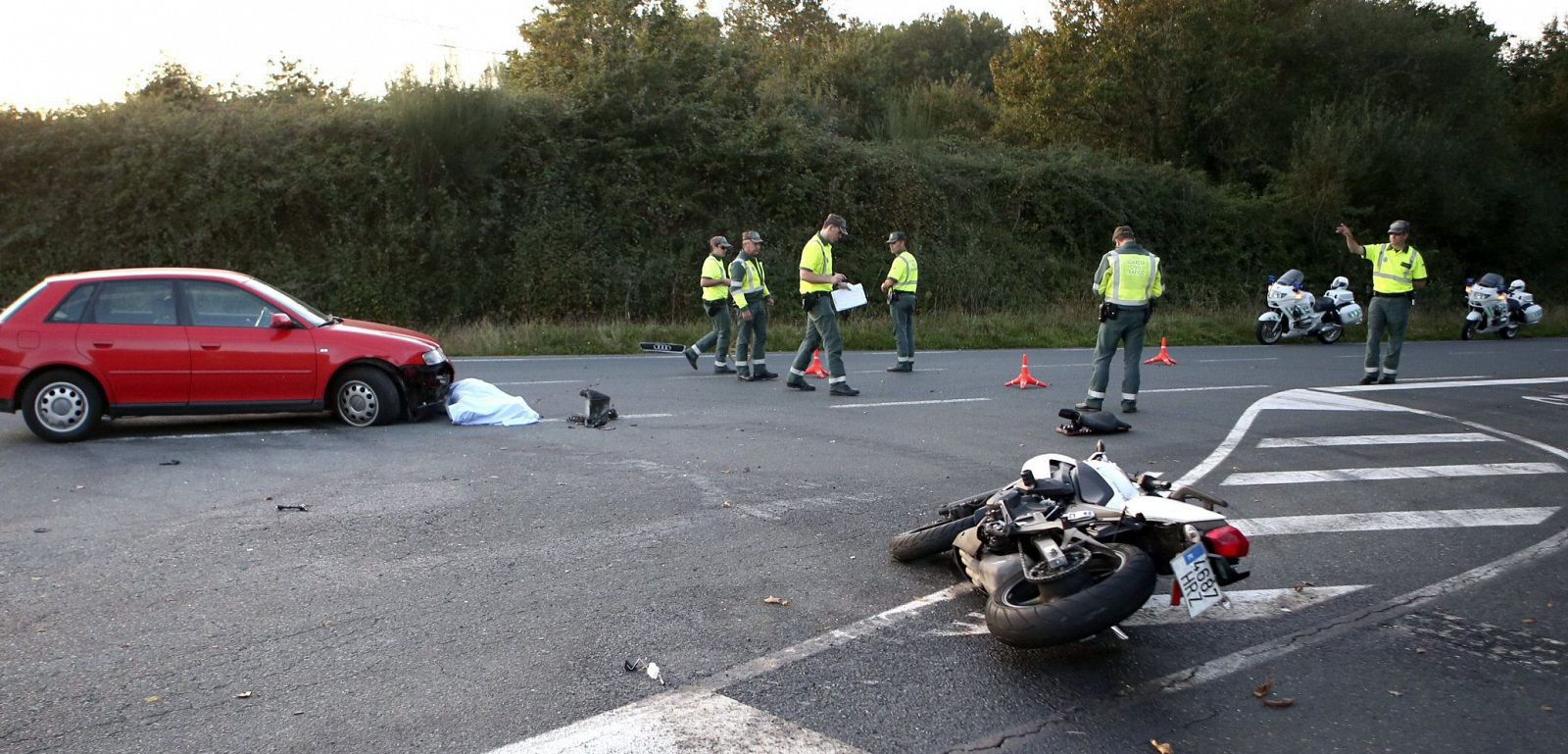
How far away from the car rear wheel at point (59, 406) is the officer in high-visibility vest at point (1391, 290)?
45.4ft

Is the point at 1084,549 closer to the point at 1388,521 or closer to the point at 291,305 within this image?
the point at 1388,521

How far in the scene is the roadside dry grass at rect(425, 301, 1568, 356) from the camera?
20.7 metres

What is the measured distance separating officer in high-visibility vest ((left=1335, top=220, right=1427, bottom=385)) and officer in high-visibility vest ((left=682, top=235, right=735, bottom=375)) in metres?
7.82

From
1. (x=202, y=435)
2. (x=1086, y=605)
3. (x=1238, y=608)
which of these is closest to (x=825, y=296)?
(x=202, y=435)

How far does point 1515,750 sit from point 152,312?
1029cm

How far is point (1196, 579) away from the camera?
4.76 meters

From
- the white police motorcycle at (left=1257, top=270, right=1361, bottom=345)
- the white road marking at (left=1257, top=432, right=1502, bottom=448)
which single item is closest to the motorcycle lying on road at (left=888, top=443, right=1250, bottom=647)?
the white road marking at (left=1257, top=432, right=1502, bottom=448)

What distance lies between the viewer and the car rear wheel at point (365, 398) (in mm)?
10781

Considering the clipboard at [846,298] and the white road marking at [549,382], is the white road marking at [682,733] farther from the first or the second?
the white road marking at [549,382]

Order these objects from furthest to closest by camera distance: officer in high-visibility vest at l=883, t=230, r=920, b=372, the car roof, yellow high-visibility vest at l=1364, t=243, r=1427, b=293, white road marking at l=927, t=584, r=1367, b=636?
officer in high-visibility vest at l=883, t=230, r=920, b=372
yellow high-visibility vest at l=1364, t=243, r=1427, b=293
the car roof
white road marking at l=927, t=584, r=1367, b=636

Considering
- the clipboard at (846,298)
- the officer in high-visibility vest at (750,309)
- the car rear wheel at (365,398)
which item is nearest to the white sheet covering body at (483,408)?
the car rear wheel at (365,398)

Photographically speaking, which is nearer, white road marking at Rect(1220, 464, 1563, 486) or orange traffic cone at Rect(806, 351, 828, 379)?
white road marking at Rect(1220, 464, 1563, 486)

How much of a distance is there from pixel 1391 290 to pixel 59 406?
14716 millimetres

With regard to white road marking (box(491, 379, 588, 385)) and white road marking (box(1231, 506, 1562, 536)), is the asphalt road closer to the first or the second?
white road marking (box(1231, 506, 1562, 536))
